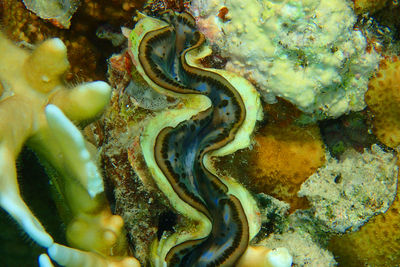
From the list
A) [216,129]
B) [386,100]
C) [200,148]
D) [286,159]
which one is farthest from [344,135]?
[200,148]

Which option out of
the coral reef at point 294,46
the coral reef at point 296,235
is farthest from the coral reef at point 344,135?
the coral reef at point 296,235

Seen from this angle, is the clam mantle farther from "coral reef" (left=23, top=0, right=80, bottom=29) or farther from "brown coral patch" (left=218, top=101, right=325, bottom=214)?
"coral reef" (left=23, top=0, right=80, bottom=29)

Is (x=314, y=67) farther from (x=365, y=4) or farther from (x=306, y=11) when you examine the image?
(x=365, y=4)

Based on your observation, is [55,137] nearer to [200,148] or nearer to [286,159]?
[200,148]

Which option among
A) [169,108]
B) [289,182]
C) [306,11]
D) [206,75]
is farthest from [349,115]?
[169,108]

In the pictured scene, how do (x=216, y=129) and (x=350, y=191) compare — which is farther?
(x=350, y=191)

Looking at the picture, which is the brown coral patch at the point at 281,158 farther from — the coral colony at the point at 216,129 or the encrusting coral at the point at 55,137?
the encrusting coral at the point at 55,137
